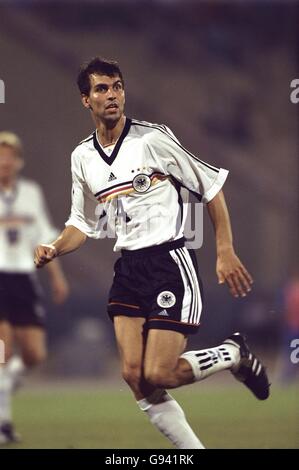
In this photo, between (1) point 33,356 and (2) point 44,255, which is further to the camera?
(1) point 33,356

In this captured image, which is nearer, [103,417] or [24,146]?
[103,417]

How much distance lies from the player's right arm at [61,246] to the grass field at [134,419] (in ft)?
7.34

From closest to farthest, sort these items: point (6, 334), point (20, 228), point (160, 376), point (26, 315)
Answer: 1. point (160, 376)
2. point (6, 334)
3. point (26, 315)
4. point (20, 228)

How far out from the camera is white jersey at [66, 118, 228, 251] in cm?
666

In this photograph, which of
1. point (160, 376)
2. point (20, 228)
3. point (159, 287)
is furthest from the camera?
point (20, 228)

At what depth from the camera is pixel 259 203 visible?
20.6m

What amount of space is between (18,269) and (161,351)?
335 centimetres

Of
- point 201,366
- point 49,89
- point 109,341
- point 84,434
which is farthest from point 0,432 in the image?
point 49,89

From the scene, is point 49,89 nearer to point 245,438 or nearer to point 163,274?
point 245,438

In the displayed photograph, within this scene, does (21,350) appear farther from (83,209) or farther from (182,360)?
(182,360)

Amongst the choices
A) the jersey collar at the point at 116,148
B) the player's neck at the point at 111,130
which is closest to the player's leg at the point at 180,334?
the jersey collar at the point at 116,148

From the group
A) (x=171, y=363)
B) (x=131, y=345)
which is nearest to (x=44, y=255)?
(x=131, y=345)

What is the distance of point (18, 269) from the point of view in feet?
31.6

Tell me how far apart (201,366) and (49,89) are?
12952 millimetres
